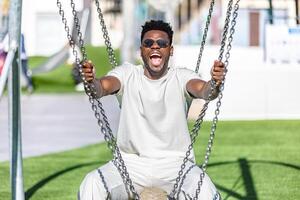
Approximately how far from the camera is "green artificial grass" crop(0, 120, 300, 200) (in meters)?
8.75

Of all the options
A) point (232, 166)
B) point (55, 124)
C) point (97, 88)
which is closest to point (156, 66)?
point (97, 88)

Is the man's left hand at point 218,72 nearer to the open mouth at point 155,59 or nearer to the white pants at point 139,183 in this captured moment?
the open mouth at point 155,59

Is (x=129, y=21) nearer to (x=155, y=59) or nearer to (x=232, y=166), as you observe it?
(x=232, y=166)

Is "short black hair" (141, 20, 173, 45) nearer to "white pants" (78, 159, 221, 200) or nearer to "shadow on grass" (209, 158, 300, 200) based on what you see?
"white pants" (78, 159, 221, 200)

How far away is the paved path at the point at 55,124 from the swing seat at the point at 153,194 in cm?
610

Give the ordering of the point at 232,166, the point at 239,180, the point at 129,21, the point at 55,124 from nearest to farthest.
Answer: the point at 239,180, the point at 232,166, the point at 55,124, the point at 129,21

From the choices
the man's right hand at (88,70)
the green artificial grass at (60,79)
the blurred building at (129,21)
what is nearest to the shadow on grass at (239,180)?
the man's right hand at (88,70)

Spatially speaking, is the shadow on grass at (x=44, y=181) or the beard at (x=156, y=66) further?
the shadow on grass at (x=44, y=181)

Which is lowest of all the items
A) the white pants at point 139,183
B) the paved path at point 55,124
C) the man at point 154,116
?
the paved path at point 55,124

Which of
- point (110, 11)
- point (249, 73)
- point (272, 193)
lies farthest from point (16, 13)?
point (110, 11)

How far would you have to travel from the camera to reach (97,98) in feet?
18.1

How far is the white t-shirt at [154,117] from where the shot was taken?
18.3ft

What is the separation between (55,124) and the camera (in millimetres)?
15688

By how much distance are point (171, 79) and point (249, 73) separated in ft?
33.3
